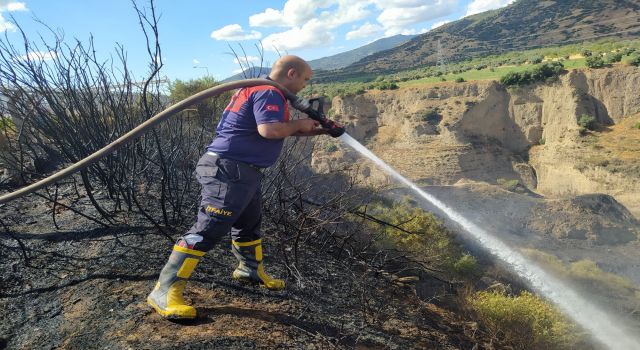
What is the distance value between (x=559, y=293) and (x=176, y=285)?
1092 centimetres

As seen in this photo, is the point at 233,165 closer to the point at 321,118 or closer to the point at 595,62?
the point at 321,118

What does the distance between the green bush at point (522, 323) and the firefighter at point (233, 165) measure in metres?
3.70

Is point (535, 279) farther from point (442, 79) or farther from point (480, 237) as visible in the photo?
point (442, 79)

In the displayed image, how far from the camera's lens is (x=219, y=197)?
2535 mm

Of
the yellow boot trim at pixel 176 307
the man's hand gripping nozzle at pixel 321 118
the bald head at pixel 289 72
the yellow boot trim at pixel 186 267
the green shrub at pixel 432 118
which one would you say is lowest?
the green shrub at pixel 432 118

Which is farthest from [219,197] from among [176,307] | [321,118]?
Answer: [321,118]

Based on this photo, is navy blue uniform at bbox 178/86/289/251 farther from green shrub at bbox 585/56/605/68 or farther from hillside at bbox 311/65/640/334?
green shrub at bbox 585/56/605/68

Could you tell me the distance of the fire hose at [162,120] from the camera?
7.72ft

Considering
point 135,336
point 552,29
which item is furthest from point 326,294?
point 552,29

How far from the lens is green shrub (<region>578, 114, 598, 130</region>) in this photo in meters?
24.4

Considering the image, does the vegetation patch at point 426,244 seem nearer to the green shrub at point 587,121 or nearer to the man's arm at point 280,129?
the man's arm at point 280,129

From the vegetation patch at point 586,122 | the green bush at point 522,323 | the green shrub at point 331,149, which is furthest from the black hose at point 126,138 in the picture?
the vegetation patch at point 586,122

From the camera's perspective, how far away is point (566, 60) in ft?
99.2

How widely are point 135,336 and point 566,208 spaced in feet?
59.3
